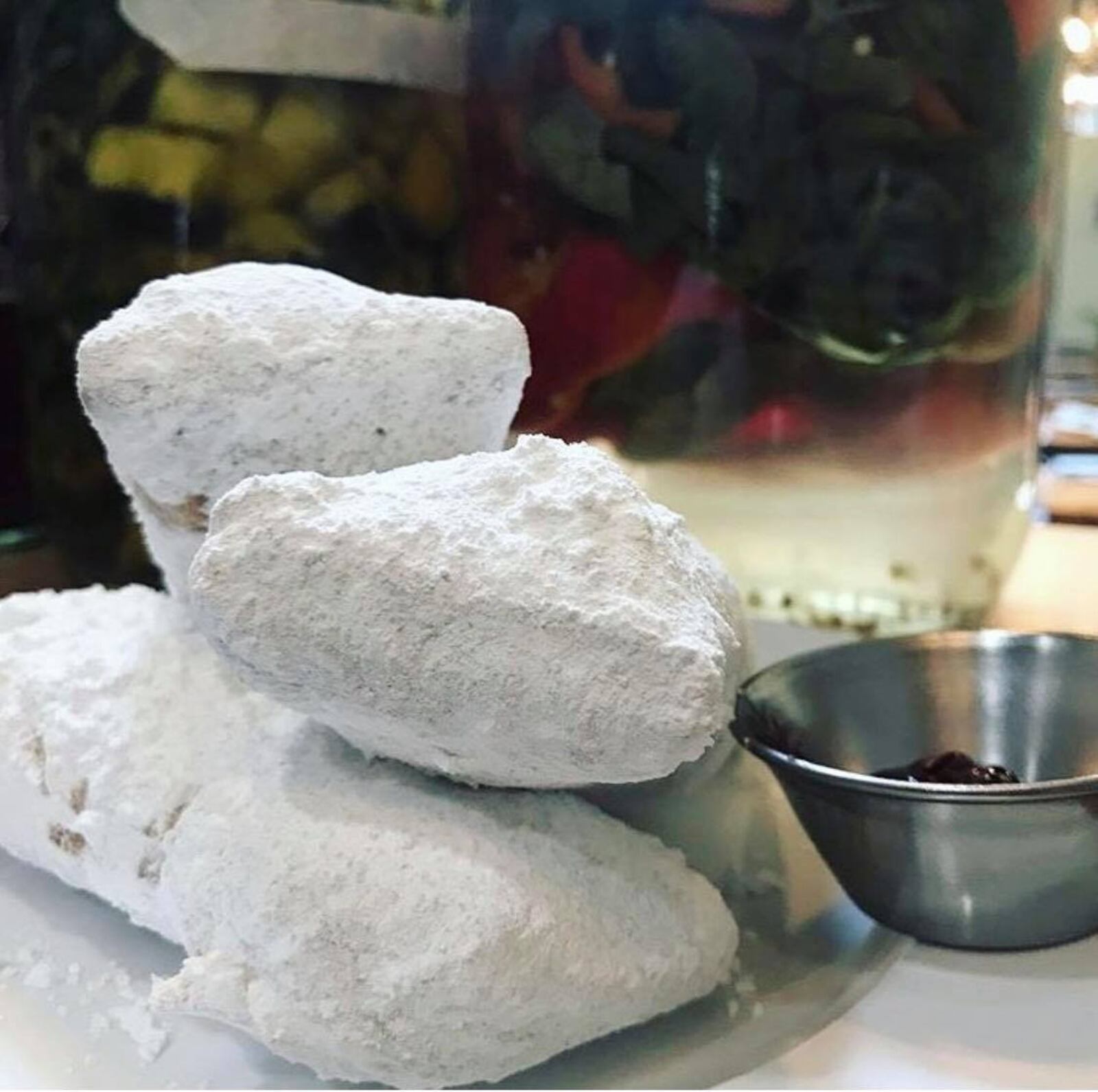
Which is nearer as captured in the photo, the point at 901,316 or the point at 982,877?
the point at 982,877

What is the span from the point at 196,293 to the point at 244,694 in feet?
0.34

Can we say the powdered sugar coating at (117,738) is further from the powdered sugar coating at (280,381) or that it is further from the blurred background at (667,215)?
the blurred background at (667,215)

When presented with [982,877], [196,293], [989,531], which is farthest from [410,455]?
[989,531]

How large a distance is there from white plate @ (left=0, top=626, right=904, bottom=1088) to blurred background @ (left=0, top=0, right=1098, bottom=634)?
0.17m

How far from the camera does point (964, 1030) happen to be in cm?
29

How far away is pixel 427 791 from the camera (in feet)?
0.98

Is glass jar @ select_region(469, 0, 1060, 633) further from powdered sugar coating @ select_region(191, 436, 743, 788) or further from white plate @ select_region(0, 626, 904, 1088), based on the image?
powdered sugar coating @ select_region(191, 436, 743, 788)

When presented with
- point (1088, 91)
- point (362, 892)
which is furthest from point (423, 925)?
point (1088, 91)

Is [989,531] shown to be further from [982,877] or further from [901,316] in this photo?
[982,877]

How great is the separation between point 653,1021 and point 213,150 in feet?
1.18

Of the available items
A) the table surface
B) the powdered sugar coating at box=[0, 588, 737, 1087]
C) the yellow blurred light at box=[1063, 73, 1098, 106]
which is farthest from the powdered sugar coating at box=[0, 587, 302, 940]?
the yellow blurred light at box=[1063, 73, 1098, 106]

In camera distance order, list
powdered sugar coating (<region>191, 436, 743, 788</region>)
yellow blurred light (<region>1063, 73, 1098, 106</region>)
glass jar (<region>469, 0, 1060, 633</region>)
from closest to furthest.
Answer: powdered sugar coating (<region>191, 436, 743, 788</region>), glass jar (<region>469, 0, 1060, 633</region>), yellow blurred light (<region>1063, 73, 1098, 106</region>)

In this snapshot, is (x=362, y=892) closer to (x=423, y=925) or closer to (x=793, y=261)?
(x=423, y=925)

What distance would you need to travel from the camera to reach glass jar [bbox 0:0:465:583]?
0.51 metres
